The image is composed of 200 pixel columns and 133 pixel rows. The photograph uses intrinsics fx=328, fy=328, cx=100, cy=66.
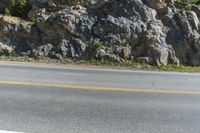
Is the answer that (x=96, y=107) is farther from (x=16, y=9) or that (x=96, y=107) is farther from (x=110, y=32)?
(x=16, y=9)

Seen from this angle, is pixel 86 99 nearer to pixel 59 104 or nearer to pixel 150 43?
pixel 59 104

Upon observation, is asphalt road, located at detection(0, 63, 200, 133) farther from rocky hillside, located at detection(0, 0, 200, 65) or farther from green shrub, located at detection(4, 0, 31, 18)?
green shrub, located at detection(4, 0, 31, 18)

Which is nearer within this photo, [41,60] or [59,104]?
[59,104]

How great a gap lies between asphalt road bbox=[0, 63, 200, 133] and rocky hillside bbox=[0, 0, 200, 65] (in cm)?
1026

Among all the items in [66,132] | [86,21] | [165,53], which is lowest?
[66,132]

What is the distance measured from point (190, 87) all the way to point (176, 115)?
361 centimetres

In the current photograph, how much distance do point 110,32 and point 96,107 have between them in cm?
1418

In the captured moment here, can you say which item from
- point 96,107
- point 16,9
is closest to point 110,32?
point 16,9

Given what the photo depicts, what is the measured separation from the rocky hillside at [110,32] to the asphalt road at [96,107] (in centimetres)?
1026

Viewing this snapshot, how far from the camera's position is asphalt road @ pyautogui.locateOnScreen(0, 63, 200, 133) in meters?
5.57


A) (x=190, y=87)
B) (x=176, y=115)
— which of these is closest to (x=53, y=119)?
(x=176, y=115)

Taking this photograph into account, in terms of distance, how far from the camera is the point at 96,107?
685cm

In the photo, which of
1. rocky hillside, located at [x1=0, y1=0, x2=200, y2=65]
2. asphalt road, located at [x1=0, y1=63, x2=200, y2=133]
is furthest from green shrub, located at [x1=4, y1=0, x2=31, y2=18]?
asphalt road, located at [x1=0, y1=63, x2=200, y2=133]

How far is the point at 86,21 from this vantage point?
21250 mm
